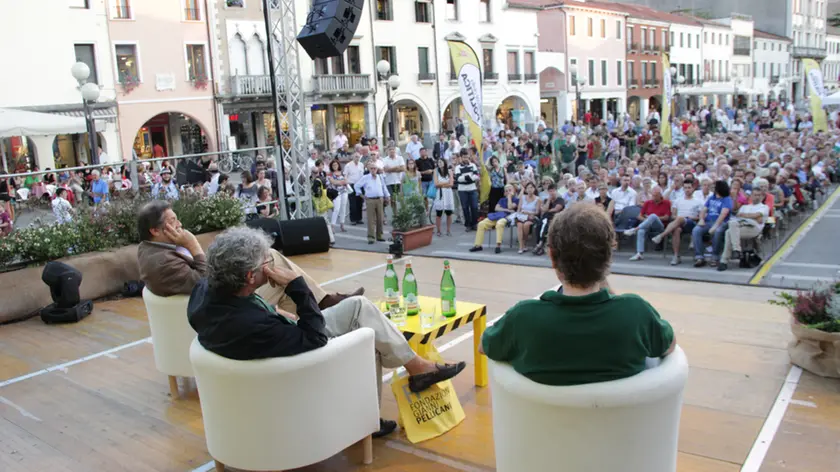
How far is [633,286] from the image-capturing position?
7.05 m

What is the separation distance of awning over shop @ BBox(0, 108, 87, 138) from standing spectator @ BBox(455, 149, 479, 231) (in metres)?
9.52

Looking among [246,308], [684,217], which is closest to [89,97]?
[684,217]

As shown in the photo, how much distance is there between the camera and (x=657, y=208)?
9023 millimetres

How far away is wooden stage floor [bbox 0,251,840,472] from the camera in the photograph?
141 inches

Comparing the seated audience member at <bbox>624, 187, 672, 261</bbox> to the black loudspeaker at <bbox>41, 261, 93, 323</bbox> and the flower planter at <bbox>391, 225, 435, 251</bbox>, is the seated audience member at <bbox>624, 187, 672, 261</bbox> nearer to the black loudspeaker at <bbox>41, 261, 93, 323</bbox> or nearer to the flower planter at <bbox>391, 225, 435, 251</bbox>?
the flower planter at <bbox>391, 225, 435, 251</bbox>

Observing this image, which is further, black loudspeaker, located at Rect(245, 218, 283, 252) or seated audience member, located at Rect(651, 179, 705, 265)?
black loudspeaker, located at Rect(245, 218, 283, 252)

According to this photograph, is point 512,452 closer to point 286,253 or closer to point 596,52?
point 286,253

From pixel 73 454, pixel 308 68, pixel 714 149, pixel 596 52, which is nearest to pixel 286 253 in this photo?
pixel 73 454

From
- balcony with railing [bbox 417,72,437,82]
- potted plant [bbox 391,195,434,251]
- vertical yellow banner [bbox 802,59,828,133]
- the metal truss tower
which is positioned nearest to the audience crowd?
potted plant [bbox 391,195,434,251]

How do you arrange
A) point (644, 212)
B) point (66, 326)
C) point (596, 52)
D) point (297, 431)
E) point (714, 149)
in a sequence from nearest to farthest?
point (297, 431) → point (66, 326) → point (644, 212) → point (714, 149) → point (596, 52)

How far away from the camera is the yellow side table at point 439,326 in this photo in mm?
3980

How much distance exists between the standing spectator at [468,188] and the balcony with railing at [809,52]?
227 feet

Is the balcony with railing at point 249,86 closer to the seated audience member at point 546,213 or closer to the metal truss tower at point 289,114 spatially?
the metal truss tower at point 289,114

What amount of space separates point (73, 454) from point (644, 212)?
7.46 m
